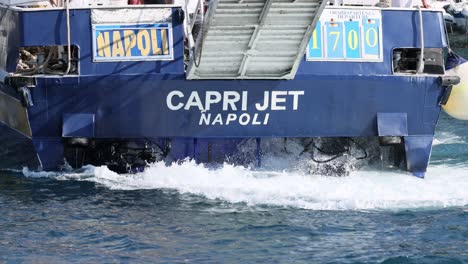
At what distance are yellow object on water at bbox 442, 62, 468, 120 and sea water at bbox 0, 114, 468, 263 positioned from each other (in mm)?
736

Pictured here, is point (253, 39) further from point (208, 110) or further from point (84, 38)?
point (84, 38)

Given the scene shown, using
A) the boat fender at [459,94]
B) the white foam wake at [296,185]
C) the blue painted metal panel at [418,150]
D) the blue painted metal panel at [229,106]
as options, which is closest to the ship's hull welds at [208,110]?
the blue painted metal panel at [229,106]

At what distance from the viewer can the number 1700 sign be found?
12.7 meters

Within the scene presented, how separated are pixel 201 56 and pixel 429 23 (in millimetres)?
2804

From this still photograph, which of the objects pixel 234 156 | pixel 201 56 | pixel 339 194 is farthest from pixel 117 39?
pixel 339 194

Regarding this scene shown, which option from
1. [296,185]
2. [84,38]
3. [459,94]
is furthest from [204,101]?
[459,94]

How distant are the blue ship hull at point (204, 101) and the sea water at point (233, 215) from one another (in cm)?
47

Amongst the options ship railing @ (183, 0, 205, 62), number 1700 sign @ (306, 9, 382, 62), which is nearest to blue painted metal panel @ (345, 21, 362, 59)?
number 1700 sign @ (306, 9, 382, 62)

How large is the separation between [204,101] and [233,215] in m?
1.68

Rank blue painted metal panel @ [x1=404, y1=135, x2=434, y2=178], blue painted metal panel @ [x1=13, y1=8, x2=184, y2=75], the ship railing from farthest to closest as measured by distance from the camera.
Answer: blue painted metal panel @ [x1=404, y1=135, x2=434, y2=178] → blue painted metal panel @ [x1=13, y1=8, x2=184, y2=75] → the ship railing

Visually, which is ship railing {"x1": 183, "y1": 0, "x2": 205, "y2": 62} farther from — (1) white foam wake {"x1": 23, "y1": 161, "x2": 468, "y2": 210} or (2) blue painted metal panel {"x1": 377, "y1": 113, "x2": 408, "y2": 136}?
(2) blue painted metal panel {"x1": 377, "y1": 113, "x2": 408, "y2": 136}

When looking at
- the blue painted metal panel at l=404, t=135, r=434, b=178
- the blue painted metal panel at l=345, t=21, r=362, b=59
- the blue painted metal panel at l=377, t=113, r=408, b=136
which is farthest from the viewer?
the blue painted metal panel at l=404, t=135, r=434, b=178

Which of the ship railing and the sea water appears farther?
the ship railing

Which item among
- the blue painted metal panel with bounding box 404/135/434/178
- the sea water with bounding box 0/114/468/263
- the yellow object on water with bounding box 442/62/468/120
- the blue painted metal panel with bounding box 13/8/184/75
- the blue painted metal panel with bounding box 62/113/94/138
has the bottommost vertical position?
the sea water with bounding box 0/114/468/263
